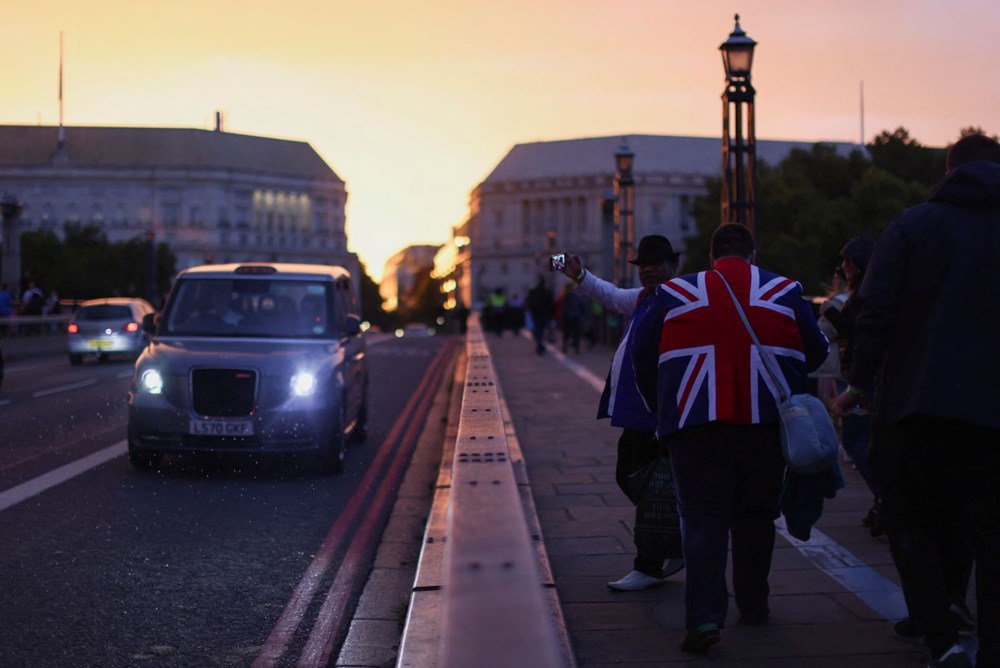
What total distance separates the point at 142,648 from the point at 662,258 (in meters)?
2.85

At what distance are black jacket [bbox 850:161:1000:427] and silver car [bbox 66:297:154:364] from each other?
2611 centimetres

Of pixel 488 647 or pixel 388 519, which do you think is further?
pixel 388 519

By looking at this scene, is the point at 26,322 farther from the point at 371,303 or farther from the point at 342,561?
the point at 371,303

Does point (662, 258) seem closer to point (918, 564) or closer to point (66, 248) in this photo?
point (918, 564)

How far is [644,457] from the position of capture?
614 cm

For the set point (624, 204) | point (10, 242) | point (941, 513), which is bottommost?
point (941, 513)

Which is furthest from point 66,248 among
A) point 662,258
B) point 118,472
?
point 662,258

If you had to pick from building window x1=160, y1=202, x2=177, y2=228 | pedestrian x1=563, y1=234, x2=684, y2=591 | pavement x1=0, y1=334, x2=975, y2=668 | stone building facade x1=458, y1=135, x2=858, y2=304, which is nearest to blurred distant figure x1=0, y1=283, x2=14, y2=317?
pavement x1=0, y1=334, x2=975, y2=668

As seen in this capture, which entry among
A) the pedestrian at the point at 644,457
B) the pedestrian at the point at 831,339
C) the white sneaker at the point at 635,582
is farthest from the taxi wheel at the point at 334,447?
the white sneaker at the point at 635,582

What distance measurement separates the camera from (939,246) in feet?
15.3

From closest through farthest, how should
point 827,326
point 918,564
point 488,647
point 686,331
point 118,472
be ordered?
point 488,647 → point 918,564 → point 686,331 → point 827,326 → point 118,472

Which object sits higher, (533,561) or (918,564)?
(533,561)

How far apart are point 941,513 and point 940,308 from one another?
738 millimetres

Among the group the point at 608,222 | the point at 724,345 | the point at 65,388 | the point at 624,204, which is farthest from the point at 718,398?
the point at 608,222
